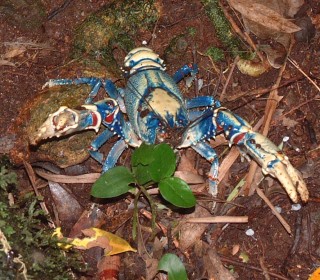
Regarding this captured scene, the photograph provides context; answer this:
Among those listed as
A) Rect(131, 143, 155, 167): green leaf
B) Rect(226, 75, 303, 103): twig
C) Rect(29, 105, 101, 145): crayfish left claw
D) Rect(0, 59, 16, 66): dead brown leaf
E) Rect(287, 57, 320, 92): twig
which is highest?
Rect(0, 59, 16, 66): dead brown leaf

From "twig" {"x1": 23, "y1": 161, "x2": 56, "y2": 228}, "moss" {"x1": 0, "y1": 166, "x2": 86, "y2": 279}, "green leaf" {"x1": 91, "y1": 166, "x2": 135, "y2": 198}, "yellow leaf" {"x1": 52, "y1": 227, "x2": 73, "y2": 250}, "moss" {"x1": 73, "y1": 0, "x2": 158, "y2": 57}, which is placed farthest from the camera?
"moss" {"x1": 73, "y1": 0, "x2": 158, "y2": 57}

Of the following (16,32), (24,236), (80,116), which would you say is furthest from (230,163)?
(16,32)

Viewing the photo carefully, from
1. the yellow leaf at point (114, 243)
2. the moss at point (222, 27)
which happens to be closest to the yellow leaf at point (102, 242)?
the yellow leaf at point (114, 243)

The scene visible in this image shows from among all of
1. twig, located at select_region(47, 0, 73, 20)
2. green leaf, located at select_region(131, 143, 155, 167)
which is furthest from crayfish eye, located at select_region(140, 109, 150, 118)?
twig, located at select_region(47, 0, 73, 20)

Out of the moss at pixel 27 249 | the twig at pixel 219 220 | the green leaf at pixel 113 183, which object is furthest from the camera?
the twig at pixel 219 220

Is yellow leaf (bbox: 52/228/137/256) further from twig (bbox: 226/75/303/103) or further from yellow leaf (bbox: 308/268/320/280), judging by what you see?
twig (bbox: 226/75/303/103)

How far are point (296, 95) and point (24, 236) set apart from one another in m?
2.45

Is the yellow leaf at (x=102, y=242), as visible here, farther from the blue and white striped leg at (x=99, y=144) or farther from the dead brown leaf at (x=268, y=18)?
the dead brown leaf at (x=268, y=18)

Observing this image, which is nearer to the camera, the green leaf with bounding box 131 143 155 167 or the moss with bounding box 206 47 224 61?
the green leaf with bounding box 131 143 155 167

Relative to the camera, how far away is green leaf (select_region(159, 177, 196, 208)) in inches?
166

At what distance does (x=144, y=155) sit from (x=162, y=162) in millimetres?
133

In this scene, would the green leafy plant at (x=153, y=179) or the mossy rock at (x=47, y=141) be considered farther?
the mossy rock at (x=47, y=141)

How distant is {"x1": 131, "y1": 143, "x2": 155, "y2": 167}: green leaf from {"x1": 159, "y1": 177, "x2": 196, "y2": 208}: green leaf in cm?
18

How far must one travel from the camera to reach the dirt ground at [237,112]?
450 cm
